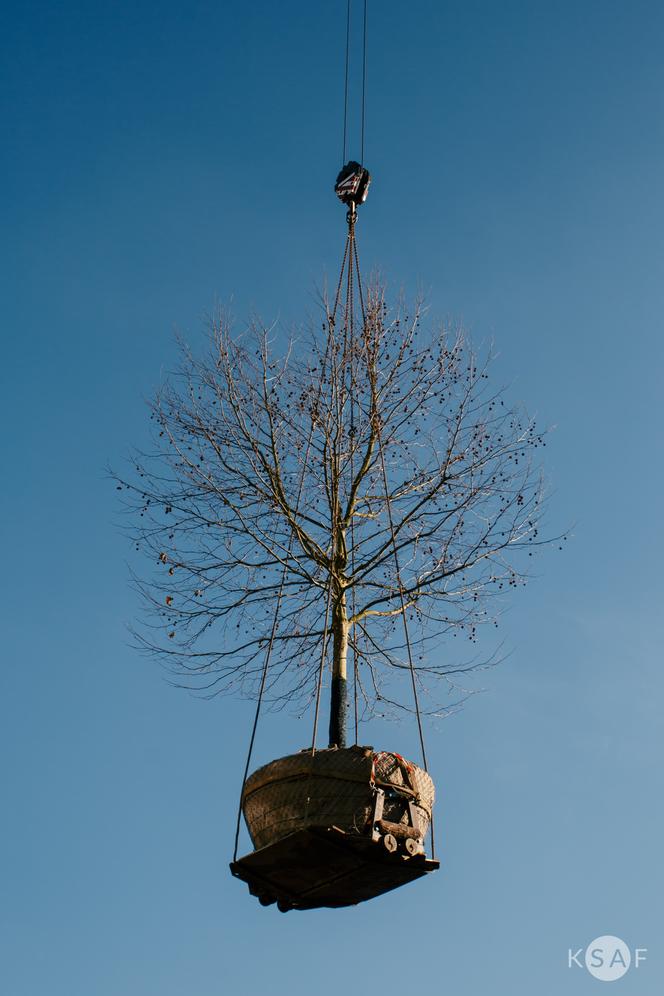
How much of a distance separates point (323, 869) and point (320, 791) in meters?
0.44

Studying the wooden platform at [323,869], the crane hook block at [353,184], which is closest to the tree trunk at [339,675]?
the wooden platform at [323,869]

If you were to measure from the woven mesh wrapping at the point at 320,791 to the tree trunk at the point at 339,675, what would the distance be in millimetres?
1187

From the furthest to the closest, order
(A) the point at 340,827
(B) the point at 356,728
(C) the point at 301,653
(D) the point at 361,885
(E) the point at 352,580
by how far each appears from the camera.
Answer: (C) the point at 301,653 < (E) the point at 352,580 < (B) the point at 356,728 < (D) the point at 361,885 < (A) the point at 340,827

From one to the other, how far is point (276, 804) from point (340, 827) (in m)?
0.43

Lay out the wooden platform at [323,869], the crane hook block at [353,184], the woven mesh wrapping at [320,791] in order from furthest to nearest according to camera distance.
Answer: the crane hook block at [353,184] < the woven mesh wrapping at [320,791] < the wooden platform at [323,869]

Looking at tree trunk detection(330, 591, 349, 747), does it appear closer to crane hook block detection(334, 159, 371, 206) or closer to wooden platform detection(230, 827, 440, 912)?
wooden platform detection(230, 827, 440, 912)

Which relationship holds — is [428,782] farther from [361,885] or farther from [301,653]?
[301,653]

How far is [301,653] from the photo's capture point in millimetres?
9430

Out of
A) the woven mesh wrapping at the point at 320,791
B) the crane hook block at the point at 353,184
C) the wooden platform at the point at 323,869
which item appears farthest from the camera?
the crane hook block at the point at 353,184

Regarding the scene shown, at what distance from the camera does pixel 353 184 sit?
30.1 ft

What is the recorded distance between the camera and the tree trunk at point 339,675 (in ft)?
25.5

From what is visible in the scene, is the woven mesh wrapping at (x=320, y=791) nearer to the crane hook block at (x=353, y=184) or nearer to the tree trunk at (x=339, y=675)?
the tree trunk at (x=339, y=675)

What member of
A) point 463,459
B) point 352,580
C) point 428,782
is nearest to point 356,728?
point 352,580

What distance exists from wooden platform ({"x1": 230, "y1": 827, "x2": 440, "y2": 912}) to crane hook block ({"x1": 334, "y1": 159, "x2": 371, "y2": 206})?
521cm
